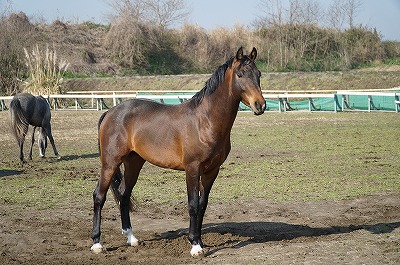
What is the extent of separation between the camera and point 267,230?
8898 mm

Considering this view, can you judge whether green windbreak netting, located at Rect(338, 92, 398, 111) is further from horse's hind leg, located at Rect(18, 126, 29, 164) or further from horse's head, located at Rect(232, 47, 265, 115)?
horse's head, located at Rect(232, 47, 265, 115)

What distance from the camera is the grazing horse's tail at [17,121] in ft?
57.2

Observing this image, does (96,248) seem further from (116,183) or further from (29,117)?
(29,117)

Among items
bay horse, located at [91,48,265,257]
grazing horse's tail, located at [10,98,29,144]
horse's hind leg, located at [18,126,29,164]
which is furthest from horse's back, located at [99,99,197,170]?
grazing horse's tail, located at [10,98,29,144]

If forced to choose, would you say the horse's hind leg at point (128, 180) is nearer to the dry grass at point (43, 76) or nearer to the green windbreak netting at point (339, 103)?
the green windbreak netting at point (339, 103)

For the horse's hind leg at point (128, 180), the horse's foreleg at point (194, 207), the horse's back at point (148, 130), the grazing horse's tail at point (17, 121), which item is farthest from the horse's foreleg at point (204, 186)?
the grazing horse's tail at point (17, 121)

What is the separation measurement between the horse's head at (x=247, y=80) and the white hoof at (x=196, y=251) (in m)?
1.68

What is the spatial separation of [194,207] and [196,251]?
1.65ft

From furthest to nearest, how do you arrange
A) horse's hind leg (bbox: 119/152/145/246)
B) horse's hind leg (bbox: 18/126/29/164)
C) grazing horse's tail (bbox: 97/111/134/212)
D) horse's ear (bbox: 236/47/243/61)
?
horse's hind leg (bbox: 18/126/29/164)
grazing horse's tail (bbox: 97/111/134/212)
horse's hind leg (bbox: 119/152/145/246)
horse's ear (bbox: 236/47/243/61)

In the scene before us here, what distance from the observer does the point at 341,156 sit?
16.1 meters

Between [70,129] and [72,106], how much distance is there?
1524 cm

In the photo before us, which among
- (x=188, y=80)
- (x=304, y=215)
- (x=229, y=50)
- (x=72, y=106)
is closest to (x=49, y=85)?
(x=72, y=106)

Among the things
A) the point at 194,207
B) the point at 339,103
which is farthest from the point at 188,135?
the point at 339,103

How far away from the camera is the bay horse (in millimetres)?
7660
